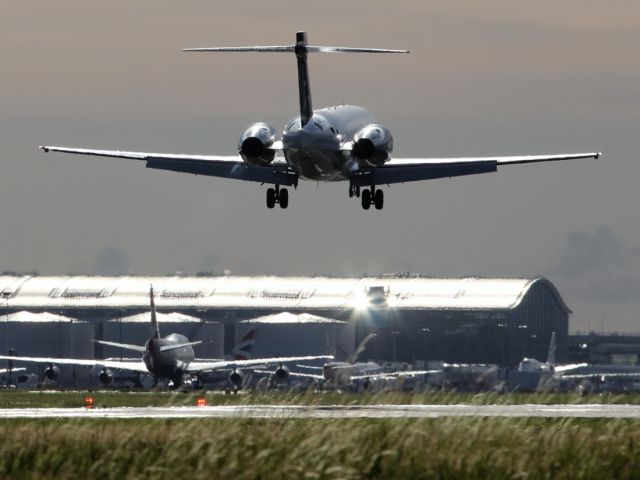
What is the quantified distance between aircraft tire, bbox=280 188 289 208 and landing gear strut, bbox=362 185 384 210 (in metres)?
4.36

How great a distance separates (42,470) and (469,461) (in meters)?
12.0

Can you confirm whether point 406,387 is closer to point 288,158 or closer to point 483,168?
point 483,168

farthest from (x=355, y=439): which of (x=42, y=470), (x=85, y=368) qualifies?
(x=85, y=368)

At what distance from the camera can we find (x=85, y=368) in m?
183

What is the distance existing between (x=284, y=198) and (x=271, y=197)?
2.44 feet

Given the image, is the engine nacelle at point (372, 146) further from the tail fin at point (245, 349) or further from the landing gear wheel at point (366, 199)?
the tail fin at point (245, 349)

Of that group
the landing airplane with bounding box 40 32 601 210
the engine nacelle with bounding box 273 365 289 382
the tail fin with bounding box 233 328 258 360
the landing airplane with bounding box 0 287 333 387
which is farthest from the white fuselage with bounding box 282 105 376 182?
the tail fin with bounding box 233 328 258 360

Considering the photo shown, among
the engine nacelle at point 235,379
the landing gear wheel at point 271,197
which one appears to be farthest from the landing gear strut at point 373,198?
the engine nacelle at point 235,379

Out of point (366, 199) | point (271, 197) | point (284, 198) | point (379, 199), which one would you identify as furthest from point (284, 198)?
point (379, 199)

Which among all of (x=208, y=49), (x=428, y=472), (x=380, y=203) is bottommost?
(x=428, y=472)

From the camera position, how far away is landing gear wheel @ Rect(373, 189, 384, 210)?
86562 millimetres

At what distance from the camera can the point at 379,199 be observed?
86875 mm

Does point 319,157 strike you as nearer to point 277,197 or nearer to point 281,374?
point 277,197

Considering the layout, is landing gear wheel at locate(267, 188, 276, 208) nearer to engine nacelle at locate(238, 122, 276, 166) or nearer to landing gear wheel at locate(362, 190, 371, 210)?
landing gear wheel at locate(362, 190, 371, 210)
